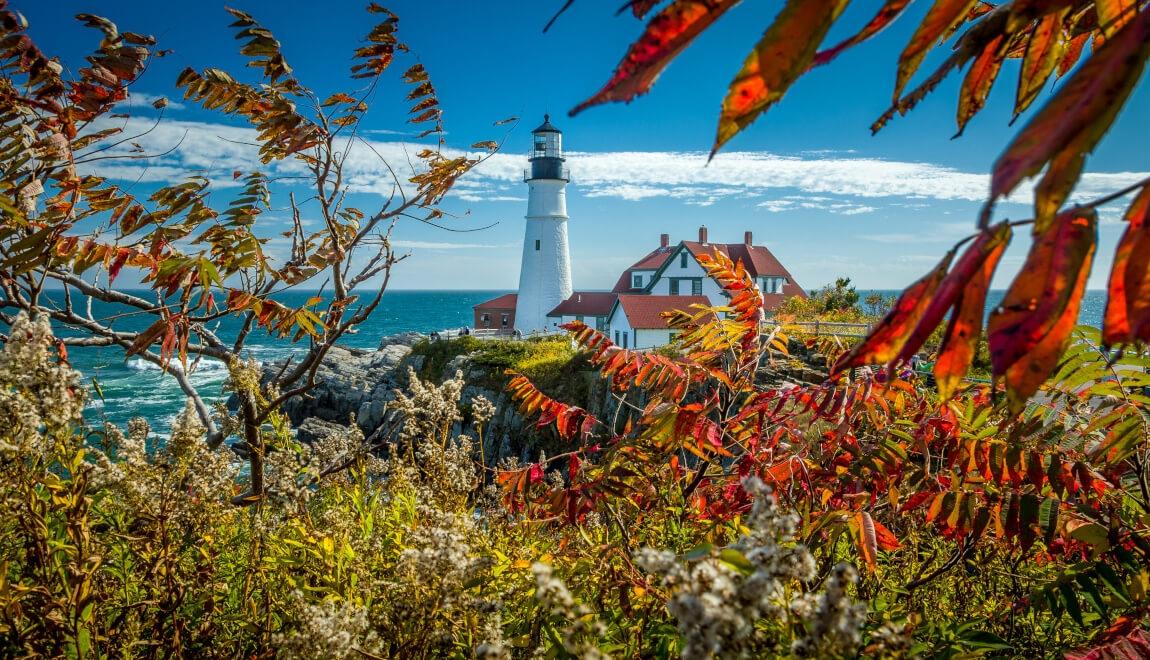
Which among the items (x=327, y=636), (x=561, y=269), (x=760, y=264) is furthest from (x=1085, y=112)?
(x=760, y=264)

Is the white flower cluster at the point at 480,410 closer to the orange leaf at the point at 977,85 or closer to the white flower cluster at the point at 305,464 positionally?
the white flower cluster at the point at 305,464

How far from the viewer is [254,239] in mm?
3047

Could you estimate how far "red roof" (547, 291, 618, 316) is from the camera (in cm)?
4353

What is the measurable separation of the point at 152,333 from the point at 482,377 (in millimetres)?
24969

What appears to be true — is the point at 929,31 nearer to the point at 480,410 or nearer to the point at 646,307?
the point at 480,410

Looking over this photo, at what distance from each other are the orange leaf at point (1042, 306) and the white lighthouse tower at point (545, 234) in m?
44.0

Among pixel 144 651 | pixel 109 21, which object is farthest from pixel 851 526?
pixel 109 21

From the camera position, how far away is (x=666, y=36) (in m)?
0.65

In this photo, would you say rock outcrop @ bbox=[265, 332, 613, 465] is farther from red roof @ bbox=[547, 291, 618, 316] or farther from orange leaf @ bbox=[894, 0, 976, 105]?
orange leaf @ bbox=[894, 0, 976, 105]

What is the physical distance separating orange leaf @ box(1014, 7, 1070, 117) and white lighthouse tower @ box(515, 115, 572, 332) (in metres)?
43.6

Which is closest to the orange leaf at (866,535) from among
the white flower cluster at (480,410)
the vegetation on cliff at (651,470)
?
the vegetation on cliff at (651,470)

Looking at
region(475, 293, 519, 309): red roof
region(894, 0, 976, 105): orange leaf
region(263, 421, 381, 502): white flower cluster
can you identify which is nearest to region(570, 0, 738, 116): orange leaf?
region(894, 0, 976, 105): orange leaf

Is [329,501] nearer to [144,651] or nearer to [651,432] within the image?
[144,651]

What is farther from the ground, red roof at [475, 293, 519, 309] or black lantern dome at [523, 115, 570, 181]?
black lantern dome at [523, 115, 570, 181]
